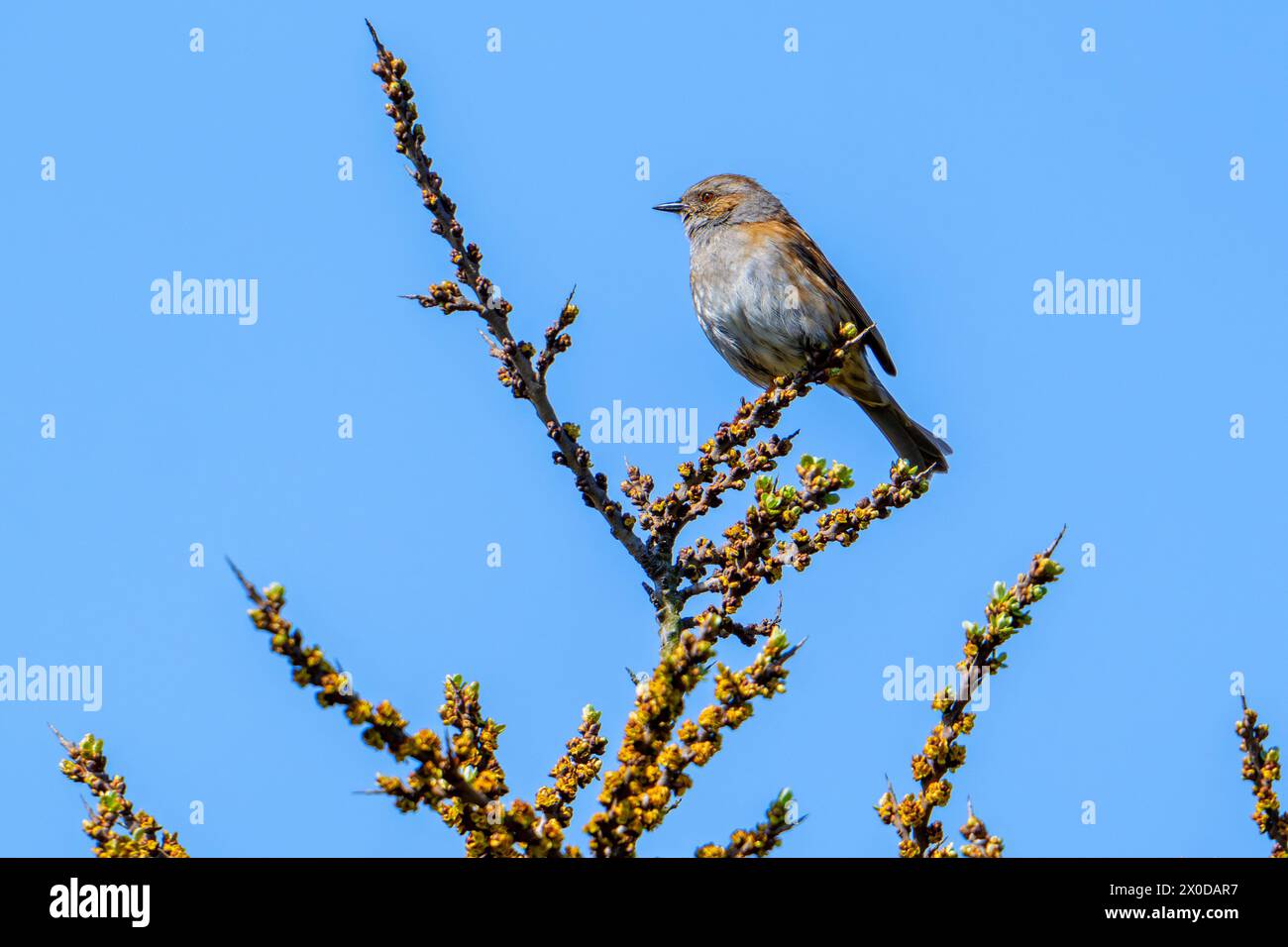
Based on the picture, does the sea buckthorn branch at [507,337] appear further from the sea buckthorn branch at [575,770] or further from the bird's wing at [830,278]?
the bird's wing at [830,278]

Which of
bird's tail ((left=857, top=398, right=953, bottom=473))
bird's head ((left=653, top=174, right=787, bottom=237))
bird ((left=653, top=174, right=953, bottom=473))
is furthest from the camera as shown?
bird's head ((left=653, top=174, right=787, bottom=237))

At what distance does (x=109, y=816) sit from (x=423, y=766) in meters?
1.06

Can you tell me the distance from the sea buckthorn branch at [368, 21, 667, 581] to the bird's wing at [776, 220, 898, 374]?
161 inches

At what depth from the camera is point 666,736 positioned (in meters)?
3.54

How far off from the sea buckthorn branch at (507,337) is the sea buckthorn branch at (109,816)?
1.85 metres

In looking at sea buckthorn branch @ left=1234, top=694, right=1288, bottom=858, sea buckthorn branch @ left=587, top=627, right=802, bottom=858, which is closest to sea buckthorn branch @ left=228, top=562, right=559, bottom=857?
sea buckthorn branch @ left=587, top=627, right=802, bottom=858

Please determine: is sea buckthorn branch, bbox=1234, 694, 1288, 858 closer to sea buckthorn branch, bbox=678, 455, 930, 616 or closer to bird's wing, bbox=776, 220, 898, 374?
sea buckthorn branch, bbox=678, 455, 930, 616

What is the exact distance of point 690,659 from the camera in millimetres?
3480

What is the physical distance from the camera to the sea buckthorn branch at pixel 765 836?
3.46 meters

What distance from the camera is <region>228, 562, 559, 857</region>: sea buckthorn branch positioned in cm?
321

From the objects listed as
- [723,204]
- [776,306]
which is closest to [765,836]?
[776,306]

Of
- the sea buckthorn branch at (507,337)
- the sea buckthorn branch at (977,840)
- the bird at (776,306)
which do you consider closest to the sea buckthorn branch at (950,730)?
the sea buckthorn branch at (977,840)
